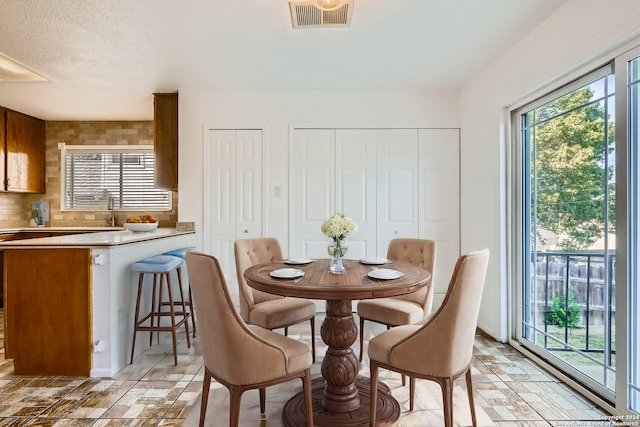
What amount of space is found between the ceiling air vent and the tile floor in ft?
8.26

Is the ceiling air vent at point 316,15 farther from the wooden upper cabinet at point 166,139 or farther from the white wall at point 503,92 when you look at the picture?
the wooden upper cabinet at point 166,139

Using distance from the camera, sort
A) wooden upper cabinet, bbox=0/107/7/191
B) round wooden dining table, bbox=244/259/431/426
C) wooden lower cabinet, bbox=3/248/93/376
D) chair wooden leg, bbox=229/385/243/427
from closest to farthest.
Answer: chair wooden leg, bbox=229/385/243/427
round wooden dining table, bbox=244/259/431/426
wooden lower cabinet, bbox=3/248/93/376
wooden upper cabinet, bbox=0/107/7/191

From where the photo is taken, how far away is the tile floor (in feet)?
6.18

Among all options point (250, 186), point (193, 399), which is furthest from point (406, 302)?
point (250, 186)

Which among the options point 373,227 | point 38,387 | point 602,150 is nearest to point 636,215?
point 602,150

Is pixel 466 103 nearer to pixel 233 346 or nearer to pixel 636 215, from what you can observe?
pixel 636 215

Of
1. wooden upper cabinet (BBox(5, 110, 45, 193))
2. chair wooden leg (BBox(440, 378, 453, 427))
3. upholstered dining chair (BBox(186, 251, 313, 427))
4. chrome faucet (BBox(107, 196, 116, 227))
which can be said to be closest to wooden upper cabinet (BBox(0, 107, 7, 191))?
wooden upper cabinet (BBox(5, 110, 45, 193))

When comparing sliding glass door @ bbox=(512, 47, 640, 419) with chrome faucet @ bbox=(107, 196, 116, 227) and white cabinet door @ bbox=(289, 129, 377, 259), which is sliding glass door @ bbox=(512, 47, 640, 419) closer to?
white cabinet door @ bbox=(289, 129, 377, 259)

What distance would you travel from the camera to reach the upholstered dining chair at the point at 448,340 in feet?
4.98

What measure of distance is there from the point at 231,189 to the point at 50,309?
6.55 ft

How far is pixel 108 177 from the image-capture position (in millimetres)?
4855

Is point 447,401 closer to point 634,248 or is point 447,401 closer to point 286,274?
point 286,274

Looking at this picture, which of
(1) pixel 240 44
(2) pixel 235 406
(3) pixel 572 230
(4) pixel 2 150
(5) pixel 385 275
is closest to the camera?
(2) pixel 235 406

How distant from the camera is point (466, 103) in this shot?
368 centimetres
